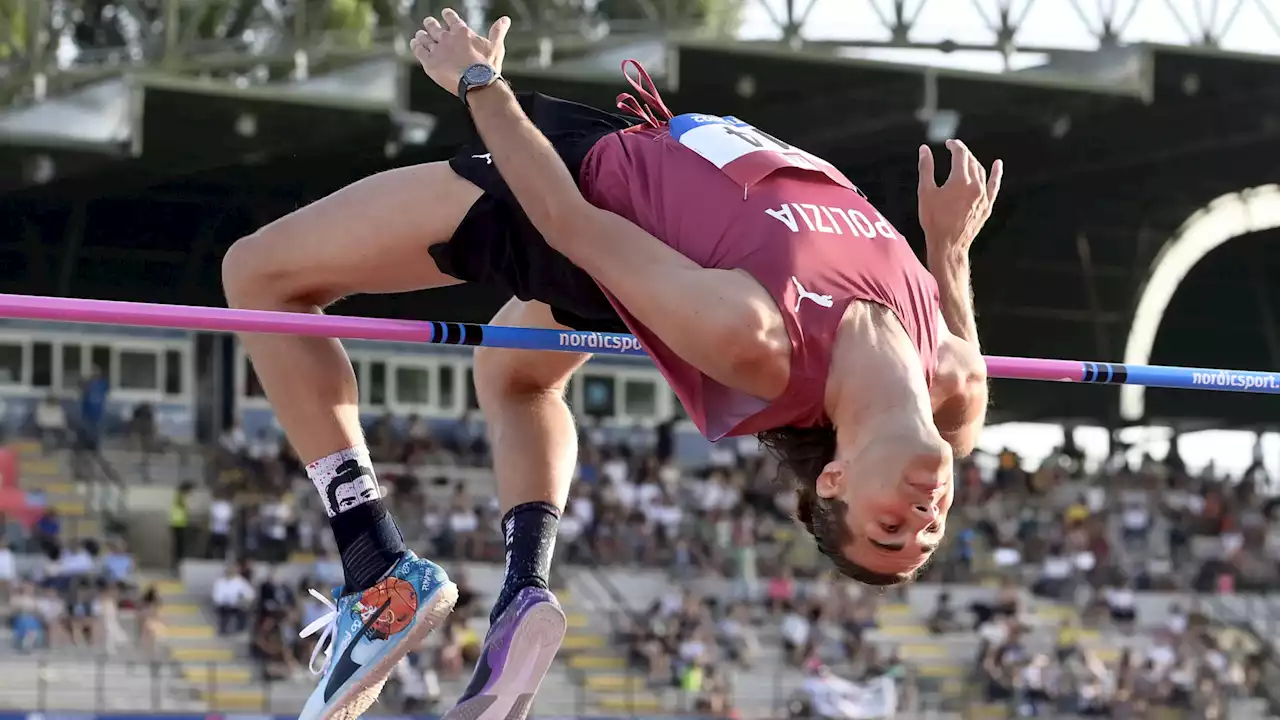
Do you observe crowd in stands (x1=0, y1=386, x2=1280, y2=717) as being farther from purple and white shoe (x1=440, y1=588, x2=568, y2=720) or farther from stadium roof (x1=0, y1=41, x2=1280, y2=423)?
purple and white shoe (x1=440, y1=588, x2=568, y2=720)

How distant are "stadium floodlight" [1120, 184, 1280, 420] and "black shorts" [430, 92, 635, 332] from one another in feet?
58.6

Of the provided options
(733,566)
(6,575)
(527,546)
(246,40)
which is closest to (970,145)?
(733,566)

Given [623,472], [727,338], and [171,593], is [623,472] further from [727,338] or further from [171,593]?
[727,338]

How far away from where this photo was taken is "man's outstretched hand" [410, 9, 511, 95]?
395cm

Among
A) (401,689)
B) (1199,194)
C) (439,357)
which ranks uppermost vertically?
(1199,194)

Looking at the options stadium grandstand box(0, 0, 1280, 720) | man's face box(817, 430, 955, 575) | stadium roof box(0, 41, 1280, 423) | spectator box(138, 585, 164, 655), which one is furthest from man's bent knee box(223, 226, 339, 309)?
spectator box(138, 585, 164, 655)

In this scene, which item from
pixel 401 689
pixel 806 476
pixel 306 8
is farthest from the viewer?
pixel 306 8

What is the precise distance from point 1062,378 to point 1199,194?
54.6ft

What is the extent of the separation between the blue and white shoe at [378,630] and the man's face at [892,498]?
0.96 m

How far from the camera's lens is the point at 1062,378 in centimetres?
498

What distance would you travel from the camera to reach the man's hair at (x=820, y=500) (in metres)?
3.73

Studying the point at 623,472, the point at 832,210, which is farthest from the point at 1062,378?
the point at 623,472

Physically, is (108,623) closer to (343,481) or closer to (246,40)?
(246,40)

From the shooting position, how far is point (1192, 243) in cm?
2148
